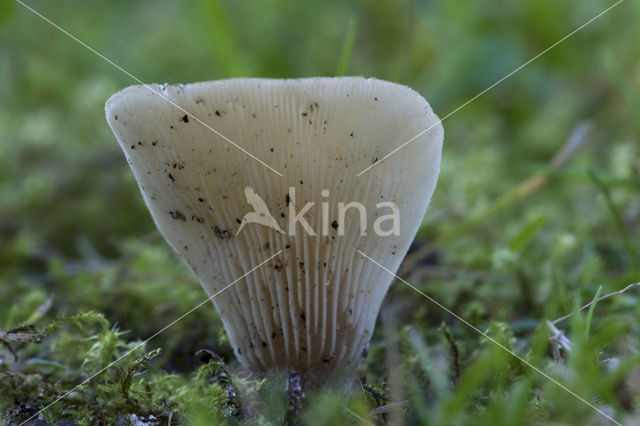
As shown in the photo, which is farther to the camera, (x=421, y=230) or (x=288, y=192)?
(x=421, y=230)

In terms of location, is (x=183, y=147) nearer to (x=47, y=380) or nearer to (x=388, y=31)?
(x=47, y=380)

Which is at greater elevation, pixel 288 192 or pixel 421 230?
pixel 288 192

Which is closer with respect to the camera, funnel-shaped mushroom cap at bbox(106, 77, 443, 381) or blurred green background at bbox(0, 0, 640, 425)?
funnel-shaped mushroom cap at bbox(106, 77, 443, 381)

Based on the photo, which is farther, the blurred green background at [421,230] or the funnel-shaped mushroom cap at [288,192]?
the blurred green background at [421,230]

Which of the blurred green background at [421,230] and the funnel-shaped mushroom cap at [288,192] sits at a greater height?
the funnel-shaped mushroom cap at [288,192]

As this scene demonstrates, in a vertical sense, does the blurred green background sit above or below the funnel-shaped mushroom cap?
below
